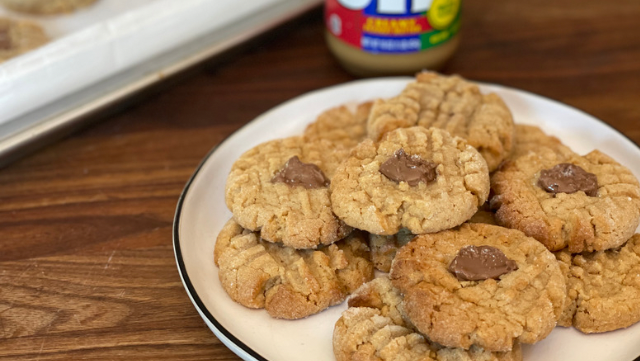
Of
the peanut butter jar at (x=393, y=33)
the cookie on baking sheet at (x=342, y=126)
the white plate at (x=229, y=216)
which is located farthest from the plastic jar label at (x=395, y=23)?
the cookie on baking sheet at (x=342, y=126)

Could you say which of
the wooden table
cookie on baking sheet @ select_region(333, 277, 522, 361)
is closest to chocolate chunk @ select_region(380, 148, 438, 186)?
cookie on baking sheet @ select_region(333, 277, 522, 361)

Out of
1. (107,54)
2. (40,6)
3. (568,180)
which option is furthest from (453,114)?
(40,6)

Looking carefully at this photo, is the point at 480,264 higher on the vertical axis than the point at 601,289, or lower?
higher

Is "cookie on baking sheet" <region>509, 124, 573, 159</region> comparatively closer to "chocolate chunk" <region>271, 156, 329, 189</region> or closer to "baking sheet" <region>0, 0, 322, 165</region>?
"chocolate chunk" <region>271, 156, 329, 189</region>

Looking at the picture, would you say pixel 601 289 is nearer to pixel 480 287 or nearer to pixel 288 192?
pixel 480 287

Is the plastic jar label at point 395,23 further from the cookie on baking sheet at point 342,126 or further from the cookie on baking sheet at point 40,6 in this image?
the cookie on baking sheet at point 40,6
